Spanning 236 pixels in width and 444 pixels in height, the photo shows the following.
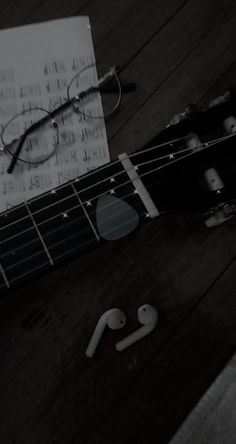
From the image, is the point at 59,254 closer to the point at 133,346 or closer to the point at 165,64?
the point at 133,346

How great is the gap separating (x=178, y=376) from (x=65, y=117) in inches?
18.9

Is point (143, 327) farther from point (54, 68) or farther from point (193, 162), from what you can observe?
point (54, 68)

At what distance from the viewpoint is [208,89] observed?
80 centimetres

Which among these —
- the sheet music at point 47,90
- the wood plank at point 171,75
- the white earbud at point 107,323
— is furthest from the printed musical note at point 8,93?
the white earbud at point 107,323

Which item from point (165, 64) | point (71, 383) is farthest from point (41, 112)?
point (71, 383)

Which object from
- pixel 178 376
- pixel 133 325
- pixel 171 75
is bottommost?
pixel 178 376

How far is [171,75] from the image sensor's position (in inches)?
32.2

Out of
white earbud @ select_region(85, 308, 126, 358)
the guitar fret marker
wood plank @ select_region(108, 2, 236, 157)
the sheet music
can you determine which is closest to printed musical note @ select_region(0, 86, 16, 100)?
the sheet music

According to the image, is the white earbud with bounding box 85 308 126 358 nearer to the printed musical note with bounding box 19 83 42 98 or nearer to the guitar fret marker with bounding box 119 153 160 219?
the guitar fret marker with bounding box 119 153 160 219

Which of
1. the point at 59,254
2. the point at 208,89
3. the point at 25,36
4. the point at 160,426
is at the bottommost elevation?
the point at 160,426

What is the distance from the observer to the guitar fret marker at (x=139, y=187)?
2.09ft

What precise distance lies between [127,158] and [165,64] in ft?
0.87

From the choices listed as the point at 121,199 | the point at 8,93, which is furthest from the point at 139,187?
the point at 8,93

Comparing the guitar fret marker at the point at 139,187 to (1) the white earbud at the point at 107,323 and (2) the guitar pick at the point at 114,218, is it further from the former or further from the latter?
(1) the white earbud at the point at 107,323
